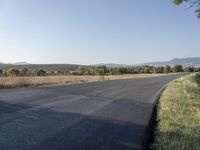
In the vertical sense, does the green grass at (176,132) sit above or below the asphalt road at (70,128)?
below

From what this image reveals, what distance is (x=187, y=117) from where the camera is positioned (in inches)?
390

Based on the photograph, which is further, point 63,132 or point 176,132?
point 176,132

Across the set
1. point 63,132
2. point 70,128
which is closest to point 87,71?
point 70,128

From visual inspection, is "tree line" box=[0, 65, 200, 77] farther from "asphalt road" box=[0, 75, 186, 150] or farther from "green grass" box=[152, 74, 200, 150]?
"green grass" box=[152, 74, 200, 150]

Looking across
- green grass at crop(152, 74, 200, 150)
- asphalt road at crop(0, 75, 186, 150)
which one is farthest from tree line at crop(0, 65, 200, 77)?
green grass at crop(152, 74, 200, 150)

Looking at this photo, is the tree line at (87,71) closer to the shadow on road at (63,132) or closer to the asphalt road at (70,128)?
the asphalt road at (70,128)

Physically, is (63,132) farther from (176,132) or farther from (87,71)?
(87,71)

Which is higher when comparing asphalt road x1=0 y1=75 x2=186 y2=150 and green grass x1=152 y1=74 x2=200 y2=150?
asphalt road x1=0 y1=75 x2=186 y2=150

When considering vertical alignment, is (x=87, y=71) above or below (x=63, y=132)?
below

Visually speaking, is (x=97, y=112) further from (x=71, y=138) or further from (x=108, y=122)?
(x=71, y=138)

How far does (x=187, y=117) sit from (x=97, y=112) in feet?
9.96


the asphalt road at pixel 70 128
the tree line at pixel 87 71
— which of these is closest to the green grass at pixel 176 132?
the asphalt road at pixel 70 128

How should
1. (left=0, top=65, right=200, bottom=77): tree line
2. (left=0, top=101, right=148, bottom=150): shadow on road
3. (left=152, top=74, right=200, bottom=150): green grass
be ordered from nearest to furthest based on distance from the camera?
(left=0, top=101, right=148, bottom=150): shadow on road
(left=152, top=74, right=200, bottom=150): green grass
(left=0, top=65, right=200, bottom=77): tree line

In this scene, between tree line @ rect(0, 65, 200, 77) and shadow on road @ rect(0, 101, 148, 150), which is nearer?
shadow on road @ rect(0, 101, 148, 150)
